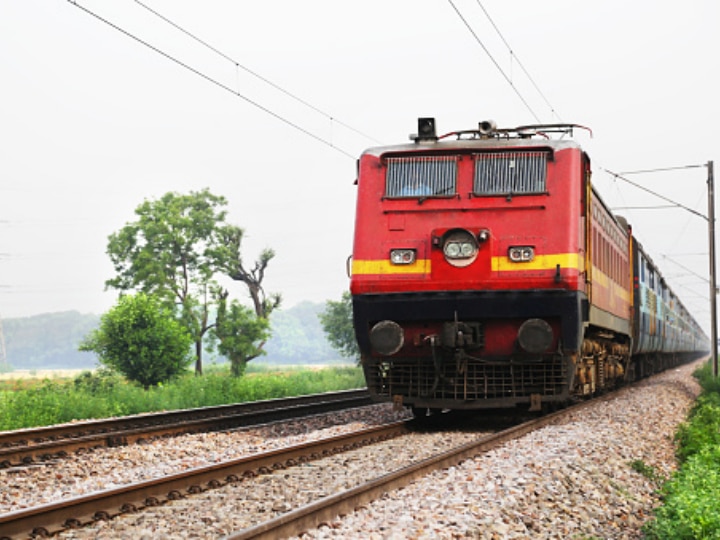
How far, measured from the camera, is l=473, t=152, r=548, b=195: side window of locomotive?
12.5m

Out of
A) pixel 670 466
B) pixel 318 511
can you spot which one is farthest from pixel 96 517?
pixel 670 466

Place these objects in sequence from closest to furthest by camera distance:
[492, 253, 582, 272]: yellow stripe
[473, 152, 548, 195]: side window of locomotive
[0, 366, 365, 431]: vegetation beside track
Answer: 1. [492, 253, 582, 272]: yellow stripe
2. [473, 152, 548, 195]: side window of locomotive
3. [0, 366, 365, 431]: vegetation beside track

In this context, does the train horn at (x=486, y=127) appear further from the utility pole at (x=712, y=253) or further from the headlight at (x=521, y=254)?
the utility pole at (x=712, y=253)

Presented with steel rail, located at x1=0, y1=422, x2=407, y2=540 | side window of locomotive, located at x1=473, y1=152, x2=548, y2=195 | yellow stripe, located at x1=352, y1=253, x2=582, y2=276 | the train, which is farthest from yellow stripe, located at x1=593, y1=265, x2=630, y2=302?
steel rail, located at x1=0, y1=422, x2=407, y2=540

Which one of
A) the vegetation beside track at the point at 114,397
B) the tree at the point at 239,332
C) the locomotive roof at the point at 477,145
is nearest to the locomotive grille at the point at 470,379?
the locomotive roof at the point at 477,145

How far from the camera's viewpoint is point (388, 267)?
40.8ft

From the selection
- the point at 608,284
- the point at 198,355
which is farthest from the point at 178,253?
the point at 608,284

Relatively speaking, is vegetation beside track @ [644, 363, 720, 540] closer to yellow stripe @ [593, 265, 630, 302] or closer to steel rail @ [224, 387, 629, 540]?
steel rail @ [224, 387, 629, 540]

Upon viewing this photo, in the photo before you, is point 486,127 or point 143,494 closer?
point 143,494

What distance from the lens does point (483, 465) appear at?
30.2 feet

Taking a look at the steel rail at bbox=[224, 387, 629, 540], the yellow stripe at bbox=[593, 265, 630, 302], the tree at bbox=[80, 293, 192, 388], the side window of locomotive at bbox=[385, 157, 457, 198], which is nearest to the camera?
the steel rail at bbox=[224, 387, 629, 540]

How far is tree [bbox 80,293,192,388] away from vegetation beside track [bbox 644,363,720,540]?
621 inches

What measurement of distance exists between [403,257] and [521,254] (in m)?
1.51

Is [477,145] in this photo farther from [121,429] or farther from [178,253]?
[178,253]
